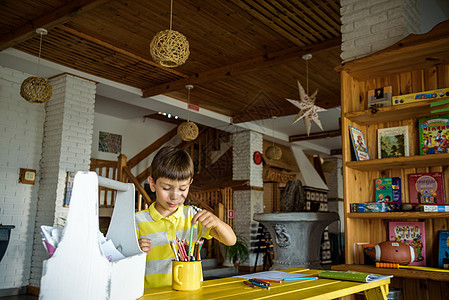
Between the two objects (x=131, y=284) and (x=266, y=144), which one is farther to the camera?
(x=266, y=144)

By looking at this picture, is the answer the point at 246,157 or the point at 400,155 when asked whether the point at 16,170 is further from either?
the point at 400,155

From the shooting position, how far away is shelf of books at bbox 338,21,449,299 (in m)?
2.63

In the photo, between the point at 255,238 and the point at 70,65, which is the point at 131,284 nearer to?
the point at 70,65

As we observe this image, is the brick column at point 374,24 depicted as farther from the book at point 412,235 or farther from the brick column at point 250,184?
the brick column at point 250,184

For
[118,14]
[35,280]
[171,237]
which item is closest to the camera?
[171,237]

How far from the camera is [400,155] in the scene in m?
2.90

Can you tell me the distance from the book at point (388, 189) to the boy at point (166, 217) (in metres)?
1.74

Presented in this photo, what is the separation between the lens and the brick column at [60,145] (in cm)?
596

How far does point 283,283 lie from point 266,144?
9.79 m

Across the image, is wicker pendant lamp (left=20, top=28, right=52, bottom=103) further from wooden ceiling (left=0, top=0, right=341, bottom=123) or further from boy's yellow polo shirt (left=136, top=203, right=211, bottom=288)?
boy's yellow polo shirt (left=136, top=203, right=211, bottom=288)

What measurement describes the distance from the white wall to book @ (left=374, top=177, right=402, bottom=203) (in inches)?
303

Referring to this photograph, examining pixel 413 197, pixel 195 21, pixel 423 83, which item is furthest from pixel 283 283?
pixel 195 21

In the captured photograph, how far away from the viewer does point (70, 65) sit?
6.14 meters

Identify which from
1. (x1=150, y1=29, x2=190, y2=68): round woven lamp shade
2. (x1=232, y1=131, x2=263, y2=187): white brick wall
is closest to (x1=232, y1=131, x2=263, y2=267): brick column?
(x1=232, y1=131, x2=263, y2=187): white brick wall
